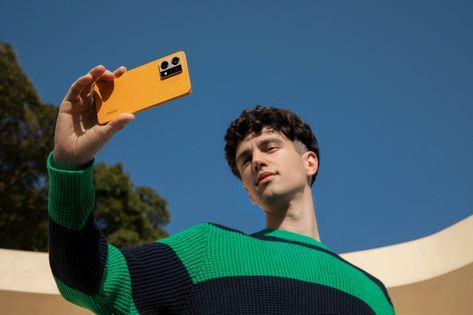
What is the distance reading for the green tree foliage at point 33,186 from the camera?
1060 cm

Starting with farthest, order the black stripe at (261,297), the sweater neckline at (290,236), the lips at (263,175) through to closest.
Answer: the lips at (263,175), the sweater neckline at (290,236), the black stripe at (261,297)

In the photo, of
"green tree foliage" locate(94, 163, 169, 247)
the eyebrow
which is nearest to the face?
the eyebrow

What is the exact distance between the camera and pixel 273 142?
2111mm

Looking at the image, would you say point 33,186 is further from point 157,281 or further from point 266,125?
point 157,281

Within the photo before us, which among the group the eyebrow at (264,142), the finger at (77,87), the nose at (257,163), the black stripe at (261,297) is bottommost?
the black stripe at (261,297)

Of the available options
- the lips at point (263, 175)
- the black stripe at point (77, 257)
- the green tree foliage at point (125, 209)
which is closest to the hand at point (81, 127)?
the black stripe at point (77, 257)

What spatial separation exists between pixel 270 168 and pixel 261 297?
611 millimetres

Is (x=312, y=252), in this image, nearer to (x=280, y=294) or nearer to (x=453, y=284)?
(x=280, y=294)

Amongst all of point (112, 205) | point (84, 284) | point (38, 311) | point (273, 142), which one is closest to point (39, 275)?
point (38, 311)

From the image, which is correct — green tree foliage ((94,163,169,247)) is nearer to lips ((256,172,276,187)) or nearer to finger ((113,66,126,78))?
lips ((256,172,276,187))

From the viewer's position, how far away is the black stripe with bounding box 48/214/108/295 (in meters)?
1.33

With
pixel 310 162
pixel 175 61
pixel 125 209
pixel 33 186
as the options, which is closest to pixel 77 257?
pixel 175 61

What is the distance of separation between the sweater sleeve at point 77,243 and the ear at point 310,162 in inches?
42.6

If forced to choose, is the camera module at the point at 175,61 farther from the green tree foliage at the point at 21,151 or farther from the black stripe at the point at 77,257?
the green tree foliage at the point at 21,151
